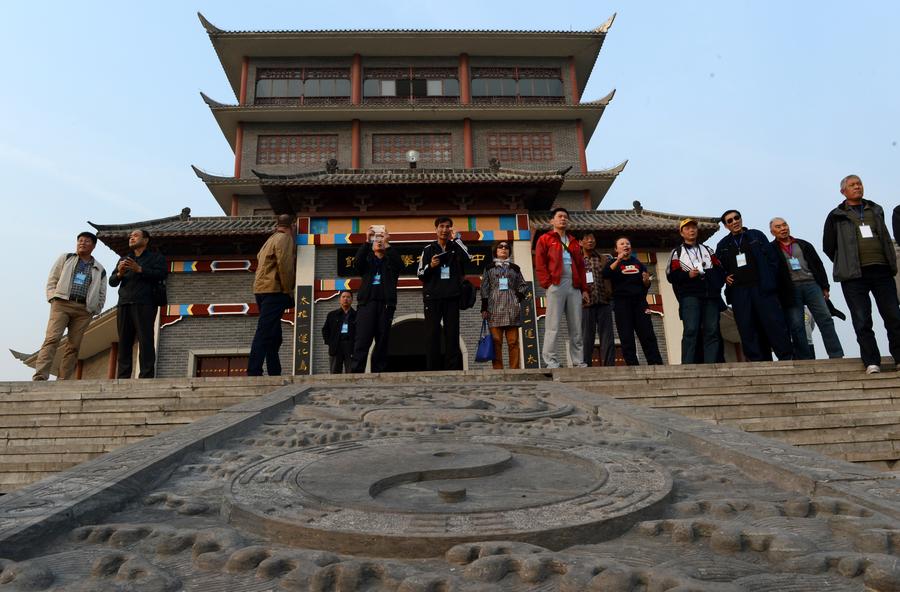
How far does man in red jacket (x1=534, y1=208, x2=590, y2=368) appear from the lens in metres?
6.45

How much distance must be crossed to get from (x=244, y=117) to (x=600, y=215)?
10.4 m

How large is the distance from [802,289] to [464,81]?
46.8ft

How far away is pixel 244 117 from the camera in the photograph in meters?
18.0

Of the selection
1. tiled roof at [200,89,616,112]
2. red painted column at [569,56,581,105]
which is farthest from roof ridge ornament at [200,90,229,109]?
red painted column at [569,56,581,105]

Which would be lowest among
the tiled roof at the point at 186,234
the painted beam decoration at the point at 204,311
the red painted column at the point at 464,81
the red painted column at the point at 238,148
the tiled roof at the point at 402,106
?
the painted beam decoration at the point at 204,311

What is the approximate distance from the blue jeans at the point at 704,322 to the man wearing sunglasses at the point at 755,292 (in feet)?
0.74

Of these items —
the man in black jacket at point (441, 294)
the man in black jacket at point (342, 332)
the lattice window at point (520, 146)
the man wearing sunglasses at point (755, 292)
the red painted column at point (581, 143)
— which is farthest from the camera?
the lattice window at point (520, 146)

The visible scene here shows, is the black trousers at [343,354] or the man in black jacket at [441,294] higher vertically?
the man in black jacket at [441,294]

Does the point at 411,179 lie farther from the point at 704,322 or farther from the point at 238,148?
the point at 704,322

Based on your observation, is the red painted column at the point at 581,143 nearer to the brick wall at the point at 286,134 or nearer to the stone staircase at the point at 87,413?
the brick wall at the point at 286,134

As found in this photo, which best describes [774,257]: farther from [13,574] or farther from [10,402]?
[10,402]

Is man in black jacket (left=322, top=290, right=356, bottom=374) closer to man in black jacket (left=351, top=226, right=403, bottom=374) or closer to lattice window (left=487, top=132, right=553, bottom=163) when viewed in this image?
man in black jacket (left=351, top=226, right=403, bottom=374)

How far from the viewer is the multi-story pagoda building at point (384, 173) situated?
42.5ft

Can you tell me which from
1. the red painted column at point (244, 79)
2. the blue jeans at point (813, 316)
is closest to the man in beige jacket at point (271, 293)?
the blue jeans at point (813, 316)
